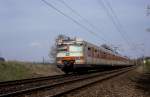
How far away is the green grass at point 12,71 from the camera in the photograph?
2561cm

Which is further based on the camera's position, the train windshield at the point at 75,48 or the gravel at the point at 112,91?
the train windshield at the point at 75,48

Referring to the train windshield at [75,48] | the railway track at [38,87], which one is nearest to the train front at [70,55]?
the train windshield at [75,48]

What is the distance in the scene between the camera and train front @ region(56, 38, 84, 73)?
1065 inches

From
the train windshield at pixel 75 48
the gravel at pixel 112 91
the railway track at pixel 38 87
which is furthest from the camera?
the train windshield at pixel 75 48

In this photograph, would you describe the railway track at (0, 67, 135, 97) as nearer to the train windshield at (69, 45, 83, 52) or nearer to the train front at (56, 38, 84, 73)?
the train front at (56, 38, 84, 73)

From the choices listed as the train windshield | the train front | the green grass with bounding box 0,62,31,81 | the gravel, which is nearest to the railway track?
the gravel

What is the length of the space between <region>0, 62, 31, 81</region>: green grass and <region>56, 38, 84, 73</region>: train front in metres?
3.58

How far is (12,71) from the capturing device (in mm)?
28250

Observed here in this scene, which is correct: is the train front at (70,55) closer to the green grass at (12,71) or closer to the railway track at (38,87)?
the green grass at (12,71)

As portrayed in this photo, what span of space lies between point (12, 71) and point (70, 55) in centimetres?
540

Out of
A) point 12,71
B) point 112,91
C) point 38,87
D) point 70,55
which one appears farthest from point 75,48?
point 38,87

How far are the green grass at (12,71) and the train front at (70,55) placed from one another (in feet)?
11.8

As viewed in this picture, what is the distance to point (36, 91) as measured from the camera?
13312mm

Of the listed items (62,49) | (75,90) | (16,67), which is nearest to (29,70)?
(16,67)
